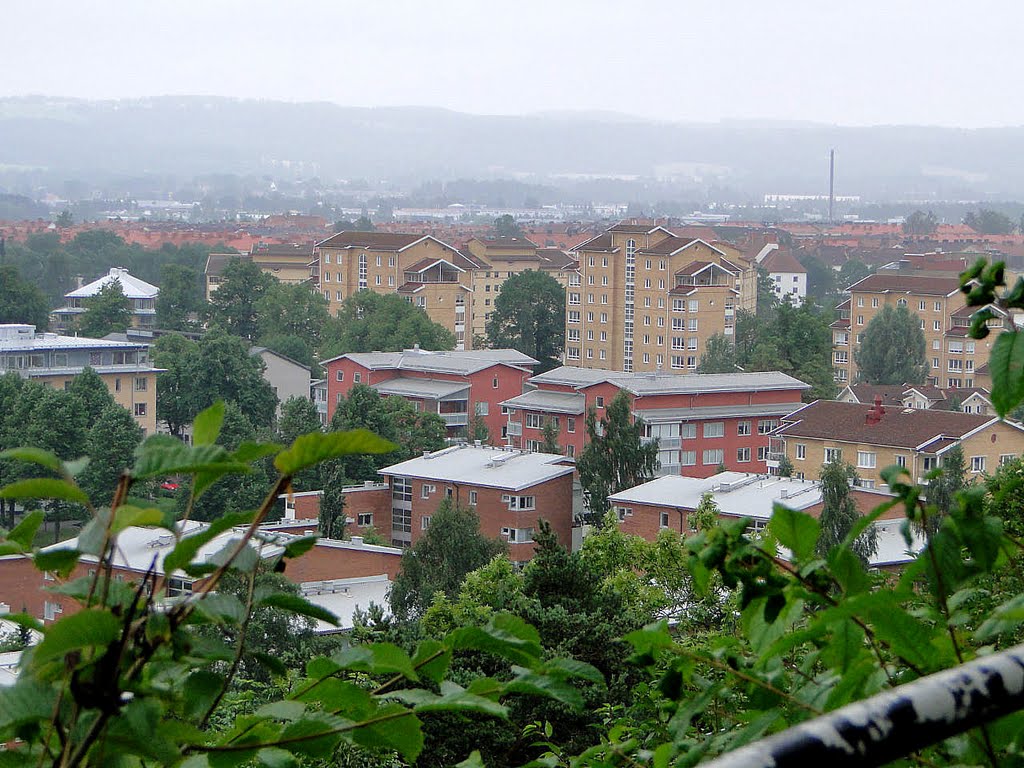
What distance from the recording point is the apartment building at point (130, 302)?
1292 inches

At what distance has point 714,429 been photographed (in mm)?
20688

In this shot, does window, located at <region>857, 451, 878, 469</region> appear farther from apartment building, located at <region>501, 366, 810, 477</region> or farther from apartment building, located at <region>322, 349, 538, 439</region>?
apartment building, located at <region>322, 349, 538, 439</region>

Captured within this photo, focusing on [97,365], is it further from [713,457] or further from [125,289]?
[125,289]

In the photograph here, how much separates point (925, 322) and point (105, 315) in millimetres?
19446

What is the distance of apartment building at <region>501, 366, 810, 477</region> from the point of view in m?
20.3

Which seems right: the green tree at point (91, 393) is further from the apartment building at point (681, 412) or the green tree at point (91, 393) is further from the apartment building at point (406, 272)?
the apartment building at point (406, 272)

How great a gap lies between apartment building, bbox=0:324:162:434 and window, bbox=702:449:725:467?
30.3 feet

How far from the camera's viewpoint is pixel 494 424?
23.8 meters

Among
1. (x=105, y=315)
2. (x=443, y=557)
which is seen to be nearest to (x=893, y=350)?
(x=105, y=315)

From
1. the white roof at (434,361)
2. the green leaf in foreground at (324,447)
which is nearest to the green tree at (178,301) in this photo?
the white roof at (434,361)

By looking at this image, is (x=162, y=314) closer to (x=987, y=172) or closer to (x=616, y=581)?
(x=616, y=581)

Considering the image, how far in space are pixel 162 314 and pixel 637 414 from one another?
18274 millimetres

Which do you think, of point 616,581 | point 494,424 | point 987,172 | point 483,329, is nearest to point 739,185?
point 987,172

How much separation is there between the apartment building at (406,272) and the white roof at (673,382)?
13.1 meters
